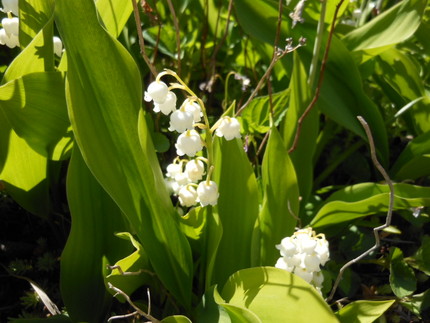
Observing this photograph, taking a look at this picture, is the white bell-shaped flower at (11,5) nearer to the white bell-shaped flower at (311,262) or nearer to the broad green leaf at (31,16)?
the broad green leaf at (31,16)

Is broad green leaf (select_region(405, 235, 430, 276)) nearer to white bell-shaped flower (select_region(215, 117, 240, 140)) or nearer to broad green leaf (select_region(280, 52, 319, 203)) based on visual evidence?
broad green leaf (select_region(280, 52, 319, 203))

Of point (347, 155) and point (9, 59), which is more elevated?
point (9, 59)

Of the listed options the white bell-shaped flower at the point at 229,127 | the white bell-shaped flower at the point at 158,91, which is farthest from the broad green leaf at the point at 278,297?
the white bell-shaped flower at the point at 158,91

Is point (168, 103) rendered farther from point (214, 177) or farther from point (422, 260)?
point (422, 260)

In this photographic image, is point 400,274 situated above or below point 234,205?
below

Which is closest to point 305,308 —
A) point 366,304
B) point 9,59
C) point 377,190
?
point 366,304

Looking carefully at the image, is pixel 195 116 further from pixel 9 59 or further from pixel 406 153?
pixel 9 59

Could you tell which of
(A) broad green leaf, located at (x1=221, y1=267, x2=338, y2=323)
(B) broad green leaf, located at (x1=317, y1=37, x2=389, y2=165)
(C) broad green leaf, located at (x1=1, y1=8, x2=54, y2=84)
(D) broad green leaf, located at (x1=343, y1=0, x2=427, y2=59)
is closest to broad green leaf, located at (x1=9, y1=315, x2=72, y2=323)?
(A) broad green leaf, located at (x1=221, y1=267, x2=338, y2=323)

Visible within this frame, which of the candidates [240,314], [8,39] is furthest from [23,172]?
[240,314]
